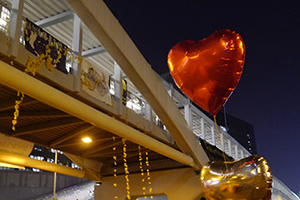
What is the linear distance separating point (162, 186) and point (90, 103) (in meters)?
7.32

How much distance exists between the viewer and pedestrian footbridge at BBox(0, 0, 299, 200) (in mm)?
6195

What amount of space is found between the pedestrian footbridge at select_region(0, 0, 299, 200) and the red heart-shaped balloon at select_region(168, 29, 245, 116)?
1753 millimetres

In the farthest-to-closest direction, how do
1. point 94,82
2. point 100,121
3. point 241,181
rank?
point 94,82 < point 100,121 < point 241,181

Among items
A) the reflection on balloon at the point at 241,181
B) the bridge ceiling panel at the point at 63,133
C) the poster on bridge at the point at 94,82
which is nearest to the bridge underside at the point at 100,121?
the bridge ceiling panel at the point at 63,133

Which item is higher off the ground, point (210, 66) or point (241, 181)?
point (210, 66)

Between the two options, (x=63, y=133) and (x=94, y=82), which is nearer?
(x=94, y=82)

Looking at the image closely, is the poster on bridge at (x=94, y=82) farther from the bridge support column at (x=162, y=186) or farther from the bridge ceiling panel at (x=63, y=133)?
the bridge support column at (x=162, y=186)

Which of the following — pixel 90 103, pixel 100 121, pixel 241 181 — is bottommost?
pixel 241 181

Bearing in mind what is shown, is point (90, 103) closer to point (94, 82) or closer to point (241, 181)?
point (94, 82)

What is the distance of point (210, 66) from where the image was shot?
20.9ft

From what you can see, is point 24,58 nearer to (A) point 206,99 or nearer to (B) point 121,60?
(B) point 121,60

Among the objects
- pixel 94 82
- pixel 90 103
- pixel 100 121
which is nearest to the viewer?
pixel 100 121

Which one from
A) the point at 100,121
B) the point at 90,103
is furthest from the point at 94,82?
the point at 100,121

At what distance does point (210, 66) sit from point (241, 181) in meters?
2.30
